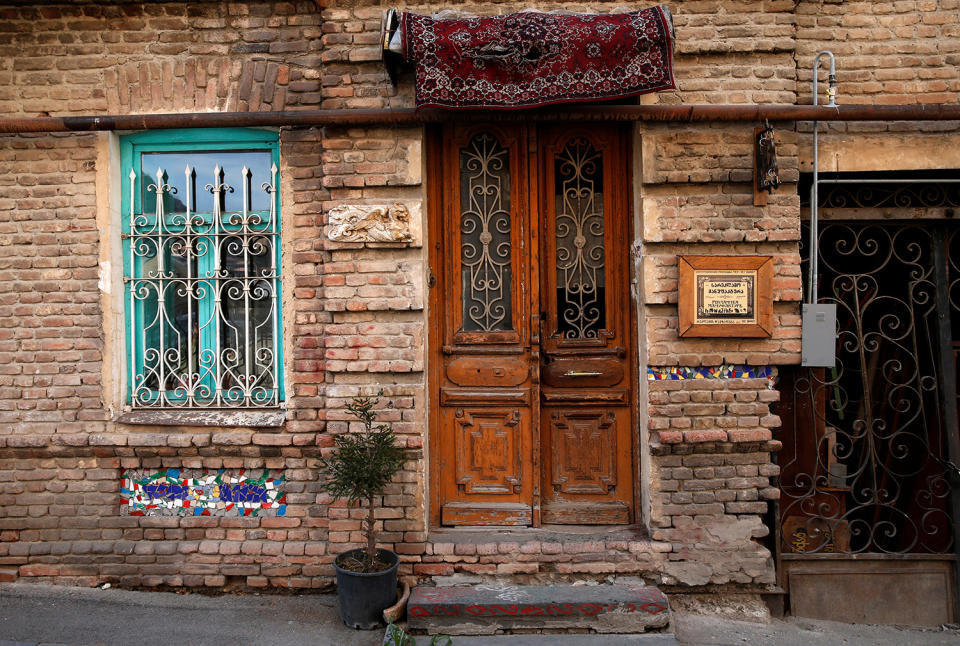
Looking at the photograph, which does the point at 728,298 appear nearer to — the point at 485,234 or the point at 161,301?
the point at 485,234

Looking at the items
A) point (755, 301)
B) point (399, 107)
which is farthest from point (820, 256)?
point (399, 107)

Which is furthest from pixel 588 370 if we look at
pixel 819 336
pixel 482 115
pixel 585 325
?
pixel 482 115

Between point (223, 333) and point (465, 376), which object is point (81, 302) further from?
point (465, 376)

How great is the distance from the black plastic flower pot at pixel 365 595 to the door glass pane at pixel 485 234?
1.70m

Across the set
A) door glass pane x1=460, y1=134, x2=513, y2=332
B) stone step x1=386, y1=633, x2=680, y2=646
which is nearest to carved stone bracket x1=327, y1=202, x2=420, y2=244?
door glass pane x1=460, y1=134, x2=513, y2=332

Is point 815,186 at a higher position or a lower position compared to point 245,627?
higher

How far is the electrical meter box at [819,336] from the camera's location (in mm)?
4020

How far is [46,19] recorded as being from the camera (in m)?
4.31

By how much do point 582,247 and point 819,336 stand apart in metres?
1.61

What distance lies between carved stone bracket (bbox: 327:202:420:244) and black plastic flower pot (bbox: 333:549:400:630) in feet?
6.60

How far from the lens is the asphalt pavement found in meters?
3.64

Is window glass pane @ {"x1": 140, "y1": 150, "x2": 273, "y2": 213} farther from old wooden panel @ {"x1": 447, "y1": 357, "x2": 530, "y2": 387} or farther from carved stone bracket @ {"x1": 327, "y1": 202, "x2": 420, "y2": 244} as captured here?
old wooden panel @ {"x1": 447, "y1": 357, "x2": 530, "y2": 387}

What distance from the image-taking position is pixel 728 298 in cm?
404

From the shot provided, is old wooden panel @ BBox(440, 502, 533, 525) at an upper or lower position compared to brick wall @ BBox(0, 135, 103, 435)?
lower
